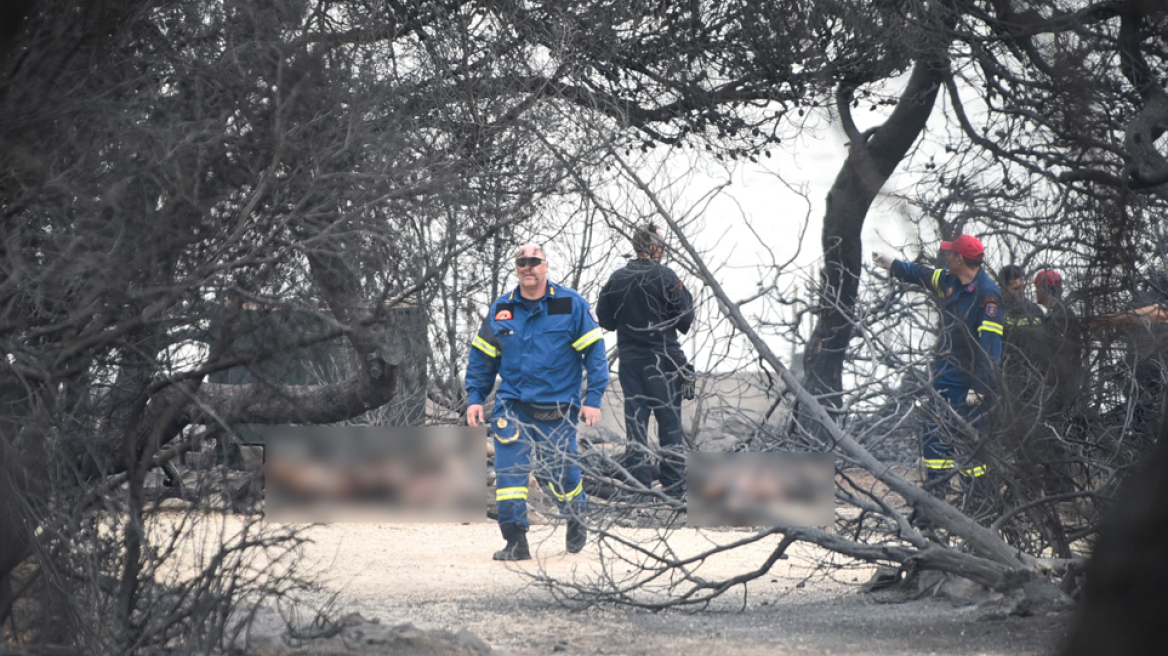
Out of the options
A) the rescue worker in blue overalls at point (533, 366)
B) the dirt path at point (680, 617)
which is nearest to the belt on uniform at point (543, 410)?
the rescue worker in blue overalls at point (533, 366)

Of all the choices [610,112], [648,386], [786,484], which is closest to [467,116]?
[610,112]

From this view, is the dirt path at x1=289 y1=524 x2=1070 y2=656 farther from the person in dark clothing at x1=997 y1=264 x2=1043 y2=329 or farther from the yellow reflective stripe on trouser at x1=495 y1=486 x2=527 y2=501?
the person in dark clothing at x1=997 y1=264 x2=1043 y2=329

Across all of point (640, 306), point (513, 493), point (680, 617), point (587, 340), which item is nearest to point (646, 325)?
point (640, 306)

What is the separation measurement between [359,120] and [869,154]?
6973 mm

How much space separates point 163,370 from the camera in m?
3.36

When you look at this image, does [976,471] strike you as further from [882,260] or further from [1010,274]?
[882,260]

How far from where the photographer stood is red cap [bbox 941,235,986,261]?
6137 millimetres

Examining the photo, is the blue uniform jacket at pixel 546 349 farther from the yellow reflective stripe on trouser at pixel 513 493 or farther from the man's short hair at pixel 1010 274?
the man's short hair at pixel 1010 274

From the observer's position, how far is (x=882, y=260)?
20.9ft

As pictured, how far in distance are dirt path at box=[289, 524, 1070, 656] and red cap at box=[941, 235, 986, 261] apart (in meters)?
1.87

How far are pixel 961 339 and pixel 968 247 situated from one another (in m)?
0.66

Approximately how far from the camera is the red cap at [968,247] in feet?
20.1

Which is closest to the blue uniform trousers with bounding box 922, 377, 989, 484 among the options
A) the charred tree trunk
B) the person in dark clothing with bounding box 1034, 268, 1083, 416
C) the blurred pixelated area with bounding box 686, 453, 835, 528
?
the person in dark clothing with bounding box 1034, 268, 1083, 416

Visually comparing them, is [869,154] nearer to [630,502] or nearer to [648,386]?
[648,386]
